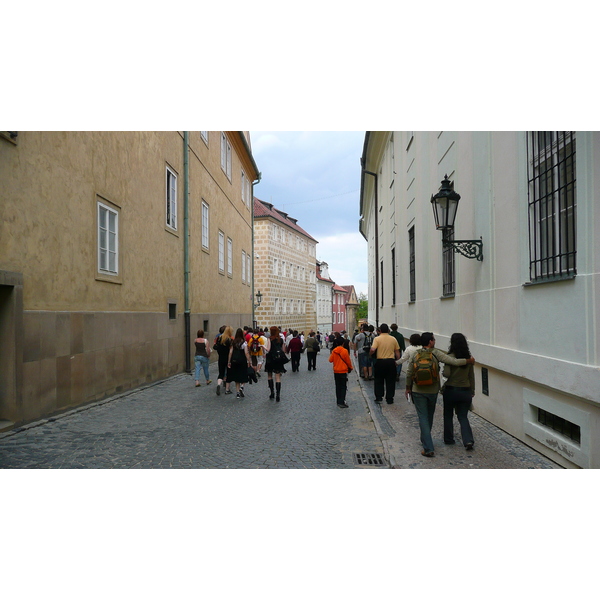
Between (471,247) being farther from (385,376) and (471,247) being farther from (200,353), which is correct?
(200,353)

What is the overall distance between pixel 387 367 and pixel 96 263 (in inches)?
247

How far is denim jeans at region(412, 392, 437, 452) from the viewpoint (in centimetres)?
603

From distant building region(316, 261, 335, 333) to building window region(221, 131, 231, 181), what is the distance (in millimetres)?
41214

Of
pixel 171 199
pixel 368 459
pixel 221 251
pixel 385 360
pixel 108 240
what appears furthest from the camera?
pixel 221 251

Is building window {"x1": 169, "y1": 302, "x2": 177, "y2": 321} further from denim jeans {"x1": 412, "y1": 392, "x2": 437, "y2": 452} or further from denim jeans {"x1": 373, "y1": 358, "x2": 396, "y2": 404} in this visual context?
denim jeans {"x1": 412, "y1": 392, "x2": 437, "y2": 452}

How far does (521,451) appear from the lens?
19.9 ft

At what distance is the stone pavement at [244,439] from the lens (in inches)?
227

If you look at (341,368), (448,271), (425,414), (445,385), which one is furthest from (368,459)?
(448,271)

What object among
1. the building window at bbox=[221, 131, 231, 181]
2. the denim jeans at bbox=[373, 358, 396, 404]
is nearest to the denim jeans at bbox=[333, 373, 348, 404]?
the denim jeans at bbox=[373, 358, 396, 404]

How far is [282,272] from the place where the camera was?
46438mm

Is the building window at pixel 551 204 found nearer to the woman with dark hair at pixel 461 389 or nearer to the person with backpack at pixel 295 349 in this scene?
the woman with dark hair at pixel 461 389

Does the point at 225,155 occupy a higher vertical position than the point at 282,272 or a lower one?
higher

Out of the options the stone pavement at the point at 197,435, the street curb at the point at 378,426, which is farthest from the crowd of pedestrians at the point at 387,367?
the stone pavement at the point at 197,435

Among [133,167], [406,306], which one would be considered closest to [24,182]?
[133,167]
